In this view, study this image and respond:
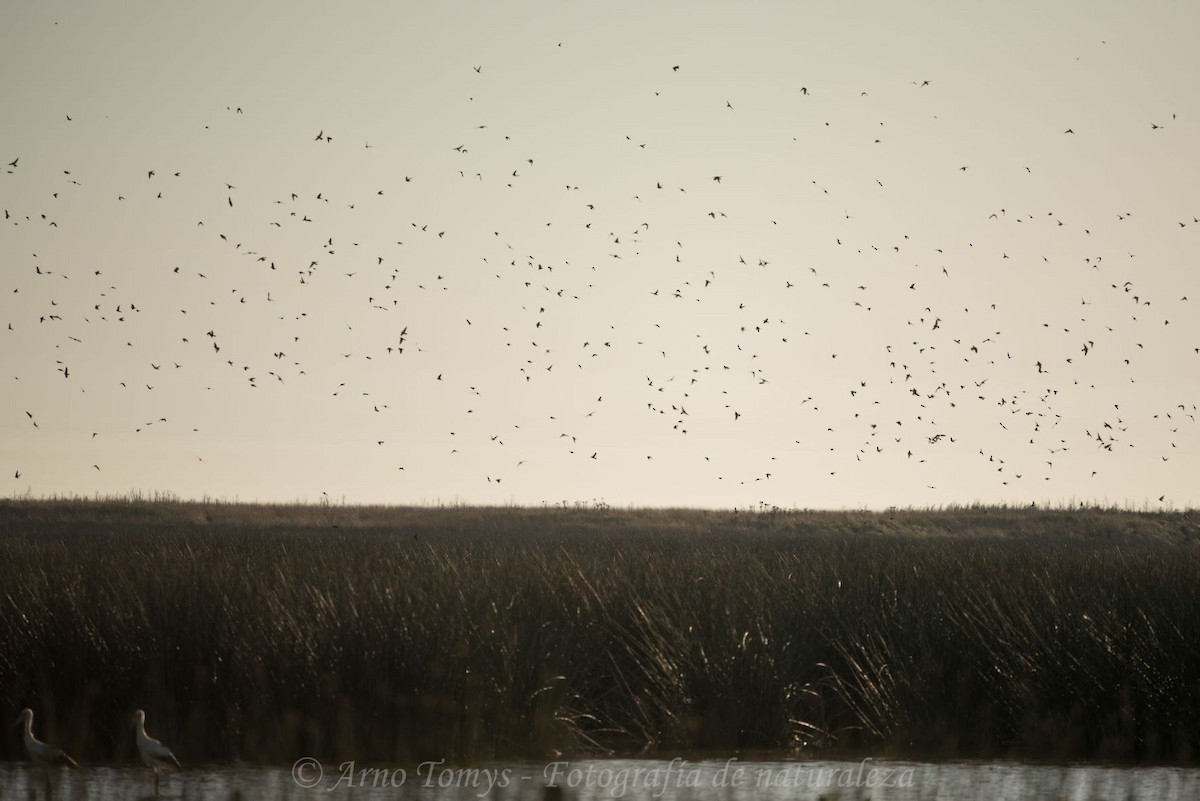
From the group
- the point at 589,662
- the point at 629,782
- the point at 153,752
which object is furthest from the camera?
the point at 589,662

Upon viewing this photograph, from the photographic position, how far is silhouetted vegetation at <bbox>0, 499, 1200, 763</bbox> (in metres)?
11.8

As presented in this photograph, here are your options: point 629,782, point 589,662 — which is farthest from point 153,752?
point 589,662

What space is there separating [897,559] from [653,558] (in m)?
3.27

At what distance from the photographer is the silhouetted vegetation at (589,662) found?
11.8m

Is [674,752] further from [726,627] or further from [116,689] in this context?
[116,689]

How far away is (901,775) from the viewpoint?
1109 cm

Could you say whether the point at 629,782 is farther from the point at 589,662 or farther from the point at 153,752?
the point at 153,752

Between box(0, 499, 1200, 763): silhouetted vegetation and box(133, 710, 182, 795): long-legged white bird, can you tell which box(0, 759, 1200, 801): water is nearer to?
box(133, 710, 182, 795): long-legged white bird

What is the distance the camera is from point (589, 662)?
45.5 ft

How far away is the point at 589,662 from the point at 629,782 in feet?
10.3

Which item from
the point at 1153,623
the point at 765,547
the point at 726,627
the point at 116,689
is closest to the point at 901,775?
the point at 726,627

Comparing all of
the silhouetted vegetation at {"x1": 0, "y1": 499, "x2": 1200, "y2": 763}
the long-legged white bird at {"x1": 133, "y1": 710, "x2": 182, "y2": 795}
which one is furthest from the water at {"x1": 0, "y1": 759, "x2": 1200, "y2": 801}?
the silhouetted vegetation at {"x1": 0, "y1": 499, "x2": 1200, "y2": 763}

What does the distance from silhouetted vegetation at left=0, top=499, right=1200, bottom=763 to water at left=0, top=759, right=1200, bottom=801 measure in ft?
1.91

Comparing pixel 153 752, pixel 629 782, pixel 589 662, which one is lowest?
pixel 629 782
